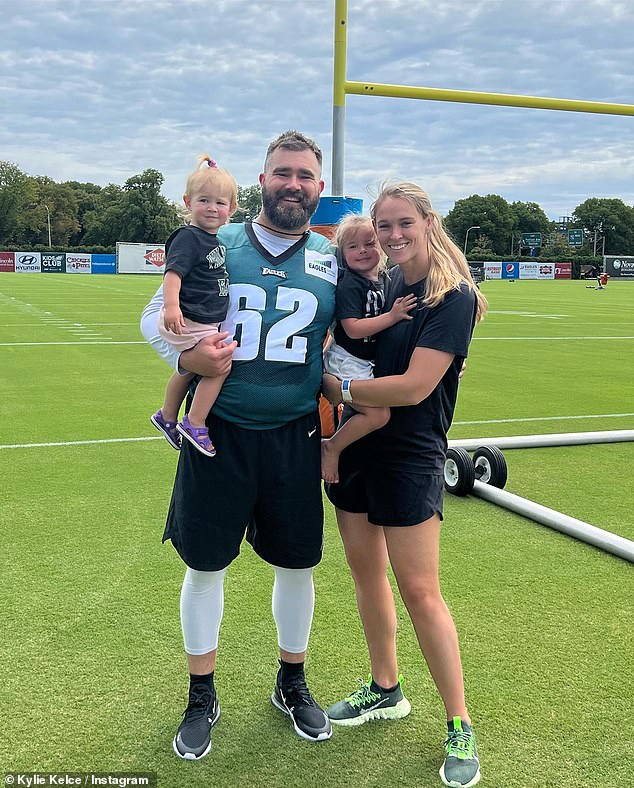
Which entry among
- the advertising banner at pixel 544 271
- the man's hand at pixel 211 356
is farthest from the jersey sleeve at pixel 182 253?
the advertising banner at pixel 544 271

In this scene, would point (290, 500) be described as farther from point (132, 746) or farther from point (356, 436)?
point (132, 746)

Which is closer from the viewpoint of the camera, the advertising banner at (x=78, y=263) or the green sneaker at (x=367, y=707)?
the green sneaker at (x=367, y=707)

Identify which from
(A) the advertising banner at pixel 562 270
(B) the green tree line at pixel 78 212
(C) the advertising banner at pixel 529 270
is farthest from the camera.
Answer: (B) the green tree line at pixel 78 212

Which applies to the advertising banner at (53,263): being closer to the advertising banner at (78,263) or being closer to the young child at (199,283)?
the advertising banner at (78,263)

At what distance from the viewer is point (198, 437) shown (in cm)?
271

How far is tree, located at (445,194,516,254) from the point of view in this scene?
105562mm

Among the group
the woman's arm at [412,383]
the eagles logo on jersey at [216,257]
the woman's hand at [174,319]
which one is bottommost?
the woman's arm at [412,383]

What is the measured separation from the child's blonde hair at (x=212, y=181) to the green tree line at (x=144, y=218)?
63.6 m

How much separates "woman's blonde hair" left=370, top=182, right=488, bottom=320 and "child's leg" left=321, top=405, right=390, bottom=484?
412mm

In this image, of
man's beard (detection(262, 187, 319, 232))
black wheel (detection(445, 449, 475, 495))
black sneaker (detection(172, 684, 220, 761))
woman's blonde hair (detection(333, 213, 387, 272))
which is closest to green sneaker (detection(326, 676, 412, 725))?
black sneaker (detection(172, 684, 220, 761))

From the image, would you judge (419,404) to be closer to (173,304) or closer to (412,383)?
(412,383)

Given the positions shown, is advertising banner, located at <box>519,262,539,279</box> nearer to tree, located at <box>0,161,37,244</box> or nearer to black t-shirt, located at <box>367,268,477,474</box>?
tree, located at <box>0,161,37,244</box>

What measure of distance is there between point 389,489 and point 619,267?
66.5 metres

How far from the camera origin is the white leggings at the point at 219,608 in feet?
9.25
